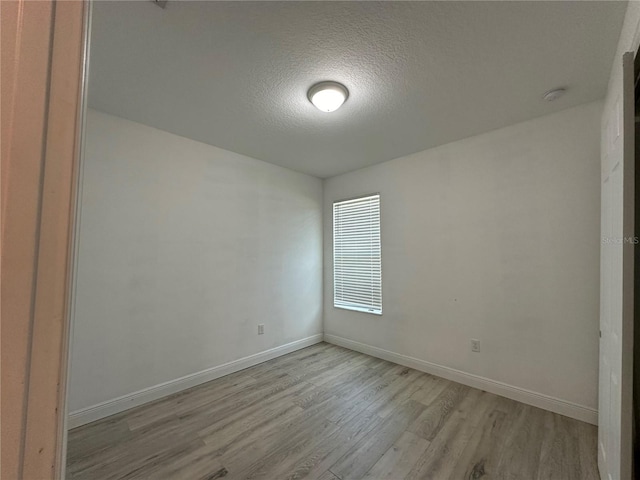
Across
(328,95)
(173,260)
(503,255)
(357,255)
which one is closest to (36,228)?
(328,95)

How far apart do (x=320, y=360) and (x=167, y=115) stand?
3103 millimetres

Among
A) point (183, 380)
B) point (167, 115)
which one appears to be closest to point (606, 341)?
point (183, 380)

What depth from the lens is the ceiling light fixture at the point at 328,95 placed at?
191 centimetres

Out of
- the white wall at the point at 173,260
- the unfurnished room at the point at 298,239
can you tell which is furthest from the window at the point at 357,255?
the white wall at the point at 173,260

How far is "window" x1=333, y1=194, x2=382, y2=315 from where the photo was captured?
3.60m

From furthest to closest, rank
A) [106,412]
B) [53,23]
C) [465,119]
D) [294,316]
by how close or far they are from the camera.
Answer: [294,316] < [465,119] < [106,412] < [53,23]

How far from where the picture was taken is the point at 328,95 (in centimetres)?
195

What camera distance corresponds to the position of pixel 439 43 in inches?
61.7

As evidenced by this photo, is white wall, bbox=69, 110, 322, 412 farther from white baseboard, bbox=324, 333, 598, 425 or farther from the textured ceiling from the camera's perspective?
white baseboard, bbox=324, 333, 598, 425

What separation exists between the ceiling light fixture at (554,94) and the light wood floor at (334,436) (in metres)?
2.53

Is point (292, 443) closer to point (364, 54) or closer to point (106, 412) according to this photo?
point (106, 412)

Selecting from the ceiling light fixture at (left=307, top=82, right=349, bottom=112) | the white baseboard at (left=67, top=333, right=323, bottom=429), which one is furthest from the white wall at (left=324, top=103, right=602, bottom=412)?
the ceiling light fixture at (left=307, top=82, right=349, bottom=112)

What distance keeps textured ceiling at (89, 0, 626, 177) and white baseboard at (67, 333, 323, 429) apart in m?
2.46

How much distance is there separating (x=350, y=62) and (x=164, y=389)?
3163 mm
